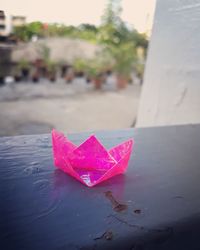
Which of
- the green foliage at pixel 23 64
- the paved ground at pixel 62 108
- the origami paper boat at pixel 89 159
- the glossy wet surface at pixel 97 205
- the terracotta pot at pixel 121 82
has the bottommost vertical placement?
the paved ground at pixel 62 108

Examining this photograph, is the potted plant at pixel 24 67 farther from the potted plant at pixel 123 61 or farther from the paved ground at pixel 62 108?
the potted plant at pixel 123 61

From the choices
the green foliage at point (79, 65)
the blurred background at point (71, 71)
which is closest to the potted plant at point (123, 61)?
the blurred background at point (71, 71)

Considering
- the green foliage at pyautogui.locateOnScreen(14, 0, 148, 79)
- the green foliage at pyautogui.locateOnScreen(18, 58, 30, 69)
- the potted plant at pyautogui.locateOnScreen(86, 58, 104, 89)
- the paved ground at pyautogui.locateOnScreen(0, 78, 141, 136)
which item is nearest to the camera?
the paved ground at pyautogui.locateOnScreen(0, 78, 141, 136)

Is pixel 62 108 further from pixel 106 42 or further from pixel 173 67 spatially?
pixel 173 67

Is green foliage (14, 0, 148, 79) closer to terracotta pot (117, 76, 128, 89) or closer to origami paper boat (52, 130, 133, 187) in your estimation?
terracotta pot (117, 76, 128, 89)

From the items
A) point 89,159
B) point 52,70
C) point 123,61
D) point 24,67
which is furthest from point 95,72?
point 89,159

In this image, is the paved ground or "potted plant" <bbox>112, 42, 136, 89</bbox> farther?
"potted plant" <bbox>112, 42, 136, 89</bbox>

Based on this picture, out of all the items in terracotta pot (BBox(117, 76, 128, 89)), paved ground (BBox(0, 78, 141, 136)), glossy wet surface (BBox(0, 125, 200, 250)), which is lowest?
paved ground (BBox(0, 78, 141, 136))

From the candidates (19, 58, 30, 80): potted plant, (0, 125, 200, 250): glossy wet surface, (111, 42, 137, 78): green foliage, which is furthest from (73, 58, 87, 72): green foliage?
(0, 125, 200, 250): glossy wet surface
